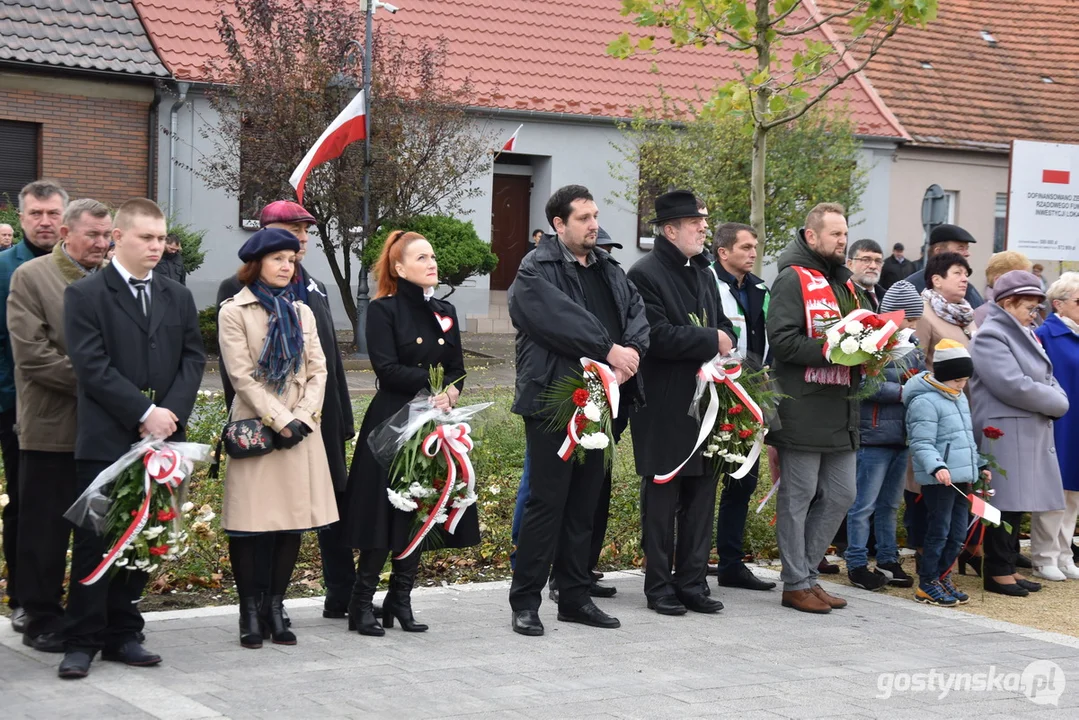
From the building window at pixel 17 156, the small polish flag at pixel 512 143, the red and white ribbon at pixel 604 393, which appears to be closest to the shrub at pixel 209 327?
the building window at pixel 17 156

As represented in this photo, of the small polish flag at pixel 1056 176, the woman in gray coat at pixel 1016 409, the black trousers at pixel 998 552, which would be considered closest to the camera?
the black trousers at pixel 998 552

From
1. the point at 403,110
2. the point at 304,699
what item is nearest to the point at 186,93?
the point at 403,110

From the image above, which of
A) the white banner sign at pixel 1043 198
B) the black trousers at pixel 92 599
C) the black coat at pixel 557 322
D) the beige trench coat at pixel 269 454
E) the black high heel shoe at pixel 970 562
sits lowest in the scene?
the black high heel shoe at pixel 970 562

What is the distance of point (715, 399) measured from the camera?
740 cm

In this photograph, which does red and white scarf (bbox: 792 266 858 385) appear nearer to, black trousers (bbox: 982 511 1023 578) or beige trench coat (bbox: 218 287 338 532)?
black trousers (bbox: 982 511 1023 578)

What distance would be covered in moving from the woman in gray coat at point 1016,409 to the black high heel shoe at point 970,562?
0.29 m

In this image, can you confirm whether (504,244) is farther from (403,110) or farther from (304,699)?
(304,699)

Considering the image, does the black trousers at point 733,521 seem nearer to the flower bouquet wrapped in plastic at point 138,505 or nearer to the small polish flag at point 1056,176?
the flower bouquet wrapped in plastic at point 138,505

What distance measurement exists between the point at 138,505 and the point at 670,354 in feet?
9.58

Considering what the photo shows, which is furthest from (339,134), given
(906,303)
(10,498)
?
(10,498)

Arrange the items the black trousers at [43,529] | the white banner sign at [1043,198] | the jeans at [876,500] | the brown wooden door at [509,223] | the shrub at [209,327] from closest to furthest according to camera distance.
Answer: the black trousers at [43,529]
the jeans at [876,500]
the white banner sign at [1043,198]
the shrub at [209,327]
the brown wooden door at [509,223]

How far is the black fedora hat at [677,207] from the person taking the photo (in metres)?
7.53

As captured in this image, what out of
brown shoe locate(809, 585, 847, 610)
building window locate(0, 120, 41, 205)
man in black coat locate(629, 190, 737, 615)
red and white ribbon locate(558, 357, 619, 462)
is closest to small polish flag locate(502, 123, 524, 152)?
building window locate(0, 120, 41, 205)

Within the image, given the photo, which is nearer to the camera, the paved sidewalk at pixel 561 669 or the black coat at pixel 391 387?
the paved sidewalk at pixel 561 669
